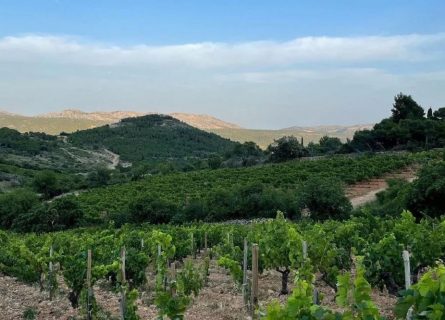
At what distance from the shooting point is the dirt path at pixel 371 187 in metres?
38.2

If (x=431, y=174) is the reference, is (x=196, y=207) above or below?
below

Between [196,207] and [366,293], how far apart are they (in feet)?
105

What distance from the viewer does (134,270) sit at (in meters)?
10.9

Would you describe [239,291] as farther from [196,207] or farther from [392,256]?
[196,207]

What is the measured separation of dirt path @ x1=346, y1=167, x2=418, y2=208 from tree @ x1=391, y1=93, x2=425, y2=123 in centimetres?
2162

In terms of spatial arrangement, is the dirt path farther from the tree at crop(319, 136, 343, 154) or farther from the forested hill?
the forested hill

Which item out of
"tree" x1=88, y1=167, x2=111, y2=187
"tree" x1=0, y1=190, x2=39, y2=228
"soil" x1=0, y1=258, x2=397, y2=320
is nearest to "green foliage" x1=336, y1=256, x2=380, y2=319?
"soil" x1=0, y1=258, x2=397, y2=320

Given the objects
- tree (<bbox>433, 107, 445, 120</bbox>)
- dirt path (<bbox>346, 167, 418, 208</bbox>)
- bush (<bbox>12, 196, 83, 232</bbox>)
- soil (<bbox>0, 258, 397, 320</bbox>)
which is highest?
tree (<bbox>433, 107, 445, 120</bbox>)

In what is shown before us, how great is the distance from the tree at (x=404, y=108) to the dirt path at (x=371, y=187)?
21.6m

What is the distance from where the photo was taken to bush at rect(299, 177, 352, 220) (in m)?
30.0

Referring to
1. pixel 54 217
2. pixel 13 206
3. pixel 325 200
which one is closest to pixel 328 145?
pixel 325 200

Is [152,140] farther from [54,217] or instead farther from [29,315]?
[29,315]

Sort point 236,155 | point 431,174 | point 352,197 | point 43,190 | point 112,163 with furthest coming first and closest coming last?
point 112,163
point 236,155
point 43,190
point 352,197
point 431,174

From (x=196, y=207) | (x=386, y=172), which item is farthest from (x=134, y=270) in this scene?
(x=386, y=172)
